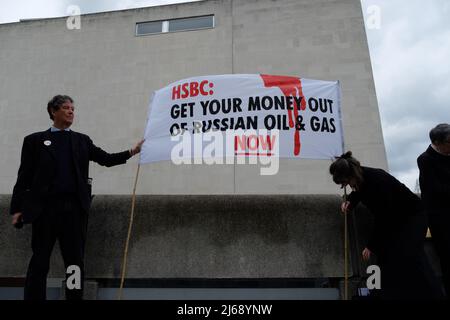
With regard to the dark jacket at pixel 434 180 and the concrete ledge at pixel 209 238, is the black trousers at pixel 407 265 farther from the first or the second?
the concrete ledge at pixel 209 238

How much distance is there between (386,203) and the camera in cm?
284

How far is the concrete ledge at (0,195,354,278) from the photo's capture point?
10.9 feet

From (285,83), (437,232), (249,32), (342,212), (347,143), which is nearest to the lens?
(437,232)

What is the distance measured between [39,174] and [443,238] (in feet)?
9.89

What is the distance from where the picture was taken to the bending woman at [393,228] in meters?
2.58

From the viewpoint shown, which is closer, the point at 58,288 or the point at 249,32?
the point at 58,288

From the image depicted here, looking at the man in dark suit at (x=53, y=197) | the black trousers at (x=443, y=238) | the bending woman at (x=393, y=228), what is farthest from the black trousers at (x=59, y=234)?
the black trousers at (x=443, y=238)

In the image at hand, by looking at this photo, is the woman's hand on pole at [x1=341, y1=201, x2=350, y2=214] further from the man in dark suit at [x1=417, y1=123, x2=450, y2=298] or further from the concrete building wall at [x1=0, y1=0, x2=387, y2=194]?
the concrete building wall at [x1=0, y1=0, x2=387, y2=194]

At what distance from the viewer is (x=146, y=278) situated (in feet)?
10.8

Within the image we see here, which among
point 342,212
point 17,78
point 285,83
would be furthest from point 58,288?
point 17,78

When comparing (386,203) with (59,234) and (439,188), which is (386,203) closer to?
(439,188)

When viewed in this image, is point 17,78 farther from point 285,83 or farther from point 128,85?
point 285,83

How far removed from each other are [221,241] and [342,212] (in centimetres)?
116

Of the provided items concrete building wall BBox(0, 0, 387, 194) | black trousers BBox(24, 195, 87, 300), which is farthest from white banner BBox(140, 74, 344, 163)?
concrete building wall BBox(0, 0, 387, 194)
